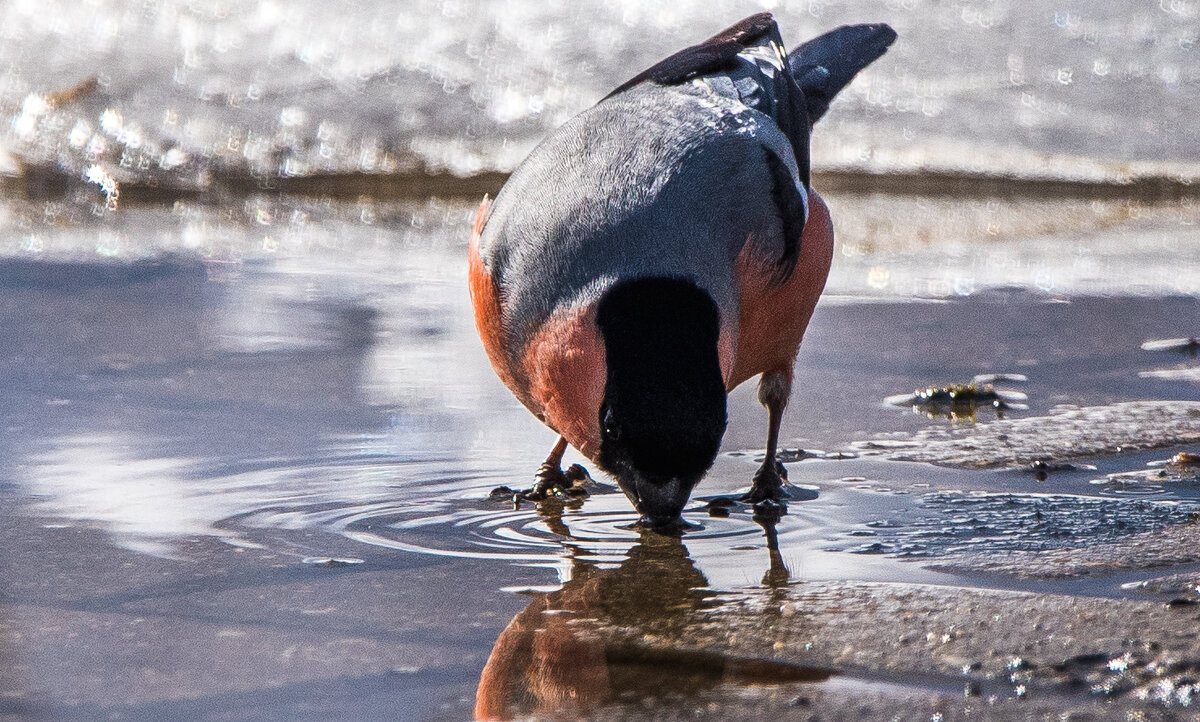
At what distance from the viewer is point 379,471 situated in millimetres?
4082

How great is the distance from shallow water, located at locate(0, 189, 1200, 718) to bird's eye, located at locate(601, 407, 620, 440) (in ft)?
1.02

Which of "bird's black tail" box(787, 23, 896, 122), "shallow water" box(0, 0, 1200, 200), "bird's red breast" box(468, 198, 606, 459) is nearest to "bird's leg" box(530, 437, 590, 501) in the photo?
"bird's red breast" box(468, 198, 606, 459)

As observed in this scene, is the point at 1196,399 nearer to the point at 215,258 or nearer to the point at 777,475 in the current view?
the point at 777,475

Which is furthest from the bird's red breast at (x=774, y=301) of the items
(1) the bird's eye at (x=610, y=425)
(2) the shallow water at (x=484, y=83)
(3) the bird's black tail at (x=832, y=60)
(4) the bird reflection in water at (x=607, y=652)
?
(2) the shallow water at (x=484, y=83)

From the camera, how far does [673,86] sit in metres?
5.01

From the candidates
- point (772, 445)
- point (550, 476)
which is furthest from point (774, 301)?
point (550, 476)

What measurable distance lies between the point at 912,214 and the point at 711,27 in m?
2.73

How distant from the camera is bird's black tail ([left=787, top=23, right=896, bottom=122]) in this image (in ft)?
19.7

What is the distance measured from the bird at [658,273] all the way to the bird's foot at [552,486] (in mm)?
15

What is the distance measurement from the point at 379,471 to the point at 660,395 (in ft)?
4.06


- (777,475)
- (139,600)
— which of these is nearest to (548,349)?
(777,475)

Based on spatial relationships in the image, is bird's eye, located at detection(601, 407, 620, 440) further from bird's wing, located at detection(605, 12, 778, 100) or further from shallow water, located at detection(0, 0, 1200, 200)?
shallow water, located at detection(0, 0, 1200, 200)

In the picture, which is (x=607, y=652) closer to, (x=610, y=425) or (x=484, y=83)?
(x=610, y=425)

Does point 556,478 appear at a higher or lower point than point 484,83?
lower
